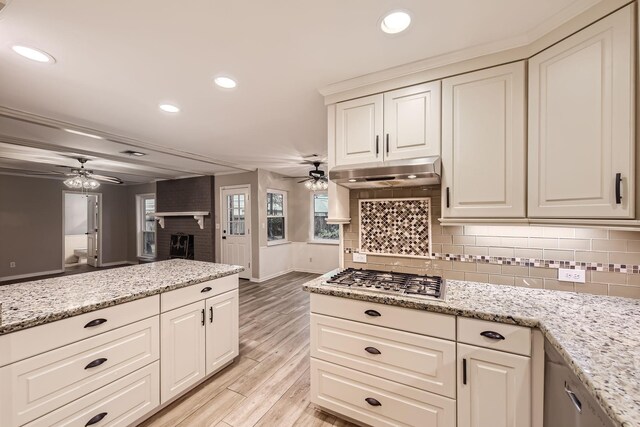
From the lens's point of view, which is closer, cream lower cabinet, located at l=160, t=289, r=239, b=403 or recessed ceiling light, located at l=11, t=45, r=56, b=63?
recessed ceiling light, located at l=11, t=45, r=56, b=63

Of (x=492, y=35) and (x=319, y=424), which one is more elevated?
(x=492, y=35)

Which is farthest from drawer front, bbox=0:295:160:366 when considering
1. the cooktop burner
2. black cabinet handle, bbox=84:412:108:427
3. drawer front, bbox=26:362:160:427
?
the cooktop burner

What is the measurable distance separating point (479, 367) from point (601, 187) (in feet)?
3.54

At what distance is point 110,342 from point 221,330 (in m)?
0.86

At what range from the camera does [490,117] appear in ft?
5.25

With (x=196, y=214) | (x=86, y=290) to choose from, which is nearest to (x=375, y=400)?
(x=86, y=290)

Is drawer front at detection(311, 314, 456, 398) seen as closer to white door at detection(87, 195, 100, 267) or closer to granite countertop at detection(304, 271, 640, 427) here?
granite countertop at detection(304, 271, 640, 427)

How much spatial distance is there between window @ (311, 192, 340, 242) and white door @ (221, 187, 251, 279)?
66.3 inches

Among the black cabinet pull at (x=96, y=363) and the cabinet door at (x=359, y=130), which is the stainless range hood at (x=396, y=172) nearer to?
the cabinet door at (x=359, y=130)

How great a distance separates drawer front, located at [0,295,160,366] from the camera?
1.22 meters

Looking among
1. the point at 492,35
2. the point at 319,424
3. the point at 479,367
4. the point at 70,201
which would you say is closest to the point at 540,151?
the point at 492,35

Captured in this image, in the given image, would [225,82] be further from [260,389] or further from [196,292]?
[260,389]

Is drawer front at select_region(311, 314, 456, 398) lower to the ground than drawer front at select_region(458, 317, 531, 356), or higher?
lower

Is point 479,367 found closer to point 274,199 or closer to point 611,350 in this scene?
point 611,350
